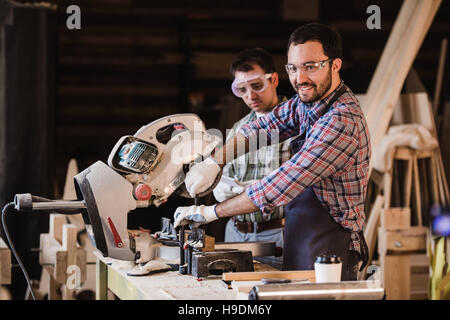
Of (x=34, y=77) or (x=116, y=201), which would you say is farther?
(x=34, y=77)

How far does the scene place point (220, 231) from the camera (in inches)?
226

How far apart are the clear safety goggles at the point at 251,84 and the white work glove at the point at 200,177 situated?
104 centimetres

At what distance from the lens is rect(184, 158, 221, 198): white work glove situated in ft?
7.96

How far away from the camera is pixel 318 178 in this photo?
232 centimetres

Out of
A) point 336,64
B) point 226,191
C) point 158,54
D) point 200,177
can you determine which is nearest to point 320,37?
point 336,64

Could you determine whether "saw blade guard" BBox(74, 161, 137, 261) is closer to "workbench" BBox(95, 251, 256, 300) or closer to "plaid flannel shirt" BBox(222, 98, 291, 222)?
"workbench" BBox(95, 251, 256, 300)

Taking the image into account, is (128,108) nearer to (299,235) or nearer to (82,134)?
(82,134)

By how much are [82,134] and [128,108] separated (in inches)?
23.0

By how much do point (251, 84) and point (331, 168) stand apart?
3.94 ft

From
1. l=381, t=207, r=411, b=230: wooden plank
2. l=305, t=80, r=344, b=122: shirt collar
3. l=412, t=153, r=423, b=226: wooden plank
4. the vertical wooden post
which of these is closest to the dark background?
l=412, t=153, r=423, b=226: wooden plank

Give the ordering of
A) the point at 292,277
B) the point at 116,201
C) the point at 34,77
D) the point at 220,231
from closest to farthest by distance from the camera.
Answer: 1. the point at 292,277
2. the point at 116,201
3. the point at 34,77
4. the point at 220,231

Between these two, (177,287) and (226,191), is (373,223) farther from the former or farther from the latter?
(177,287)
